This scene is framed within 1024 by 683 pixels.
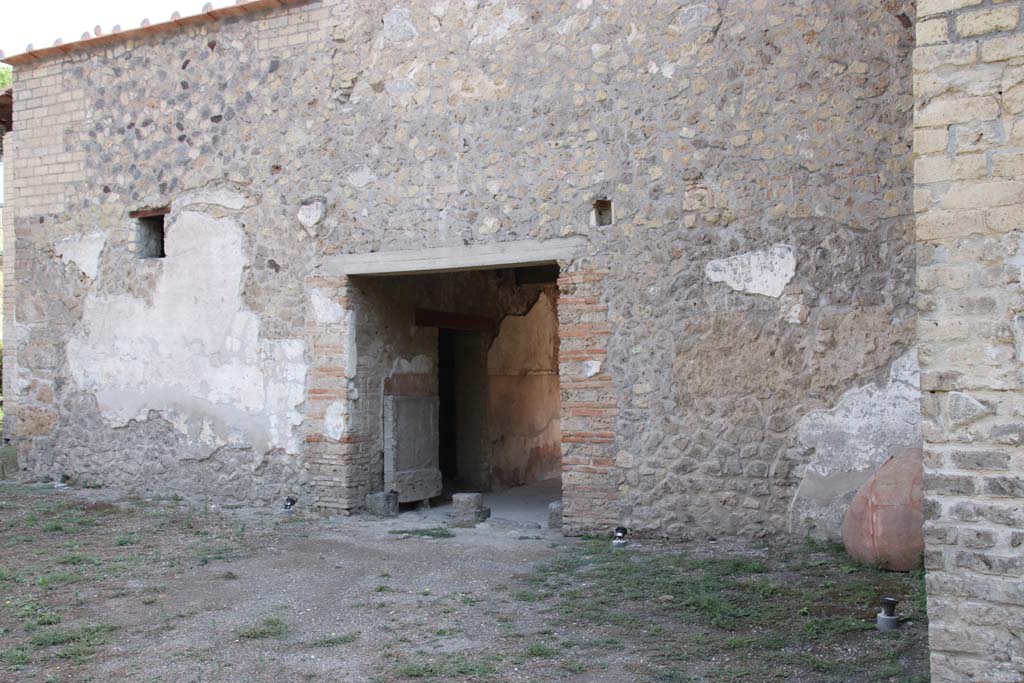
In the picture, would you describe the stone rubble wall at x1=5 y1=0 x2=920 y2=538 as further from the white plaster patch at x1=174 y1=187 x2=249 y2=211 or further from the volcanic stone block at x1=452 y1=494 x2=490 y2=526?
the volcanic stone block at x1=452 y1=494 x2=490 y2=526

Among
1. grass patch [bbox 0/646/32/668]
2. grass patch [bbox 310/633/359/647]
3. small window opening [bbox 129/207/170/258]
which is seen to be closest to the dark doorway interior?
small window opening [bbox 129/207/170/258]

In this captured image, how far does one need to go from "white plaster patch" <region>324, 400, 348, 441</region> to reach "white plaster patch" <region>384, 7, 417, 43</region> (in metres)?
3.03

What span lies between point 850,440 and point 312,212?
4.65 meters

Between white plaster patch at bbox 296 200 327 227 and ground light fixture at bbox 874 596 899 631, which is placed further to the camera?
white plaster patch at bbox 296 200 327 227

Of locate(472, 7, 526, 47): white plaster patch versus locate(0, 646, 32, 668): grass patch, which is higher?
locate(472, 7, 526, 47): white plaster patch

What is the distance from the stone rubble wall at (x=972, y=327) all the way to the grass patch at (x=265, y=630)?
9.59 ft

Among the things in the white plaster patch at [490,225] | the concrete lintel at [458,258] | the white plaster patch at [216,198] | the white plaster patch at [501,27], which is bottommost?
the concrete lintel at [458,258]

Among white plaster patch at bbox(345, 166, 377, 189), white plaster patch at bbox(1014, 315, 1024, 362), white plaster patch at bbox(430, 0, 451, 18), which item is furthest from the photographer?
white plaster patch at bbox(345, 166, 377, 189)

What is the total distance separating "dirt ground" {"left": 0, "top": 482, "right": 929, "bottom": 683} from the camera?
13.1 ft

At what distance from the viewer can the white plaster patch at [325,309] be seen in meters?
7.88

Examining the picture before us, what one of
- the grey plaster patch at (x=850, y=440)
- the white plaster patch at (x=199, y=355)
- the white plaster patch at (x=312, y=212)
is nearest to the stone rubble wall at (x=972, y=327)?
the grey plaster patch at (x=850, y=440)

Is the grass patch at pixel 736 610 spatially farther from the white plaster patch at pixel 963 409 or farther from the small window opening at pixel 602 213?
the small window opening at pixel 602 213

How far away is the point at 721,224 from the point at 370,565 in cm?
328

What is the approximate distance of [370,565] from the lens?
6.12 metres
